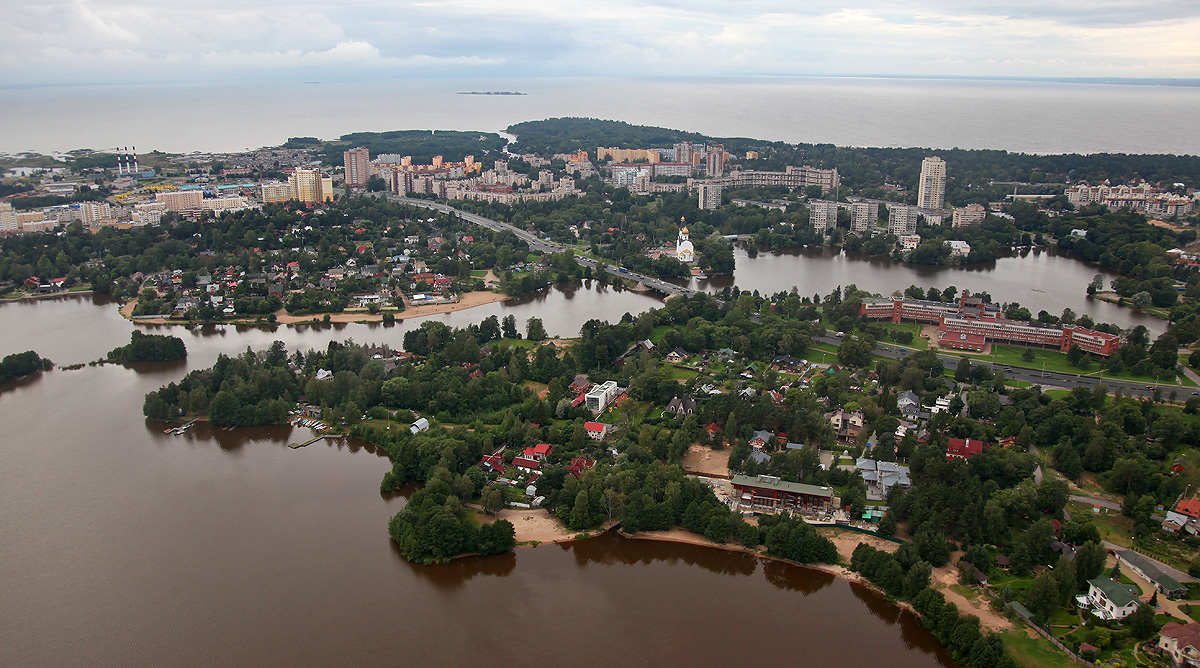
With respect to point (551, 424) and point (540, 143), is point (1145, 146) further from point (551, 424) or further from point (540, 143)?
point (551, 424)

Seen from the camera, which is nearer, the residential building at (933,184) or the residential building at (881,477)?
the residential building at (881,477)

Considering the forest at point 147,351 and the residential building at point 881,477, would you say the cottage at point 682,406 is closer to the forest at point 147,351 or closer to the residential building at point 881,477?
the residential building at point 881,477

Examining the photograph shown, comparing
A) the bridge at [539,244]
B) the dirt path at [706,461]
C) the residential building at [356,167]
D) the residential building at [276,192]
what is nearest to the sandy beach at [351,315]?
the bridge at [539,244]

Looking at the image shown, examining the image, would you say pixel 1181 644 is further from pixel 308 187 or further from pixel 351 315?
pixel 308 187

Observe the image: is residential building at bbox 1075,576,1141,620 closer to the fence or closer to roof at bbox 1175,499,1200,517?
the fence

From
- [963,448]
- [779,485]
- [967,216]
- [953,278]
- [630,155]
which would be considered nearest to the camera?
[779,485]

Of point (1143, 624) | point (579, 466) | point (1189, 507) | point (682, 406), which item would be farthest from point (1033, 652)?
point (682, 406)

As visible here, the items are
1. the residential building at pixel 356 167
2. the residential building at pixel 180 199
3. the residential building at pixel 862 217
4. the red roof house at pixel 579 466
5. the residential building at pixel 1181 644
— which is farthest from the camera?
the residential building at pixel 356 167

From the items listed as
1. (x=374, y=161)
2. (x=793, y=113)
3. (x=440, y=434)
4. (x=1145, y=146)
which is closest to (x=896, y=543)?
(x=440, y=434)
